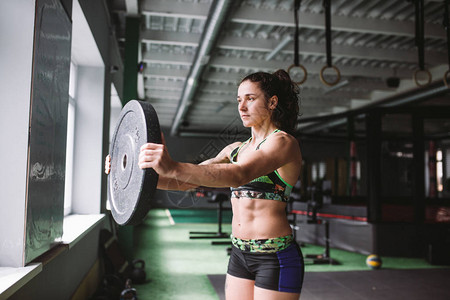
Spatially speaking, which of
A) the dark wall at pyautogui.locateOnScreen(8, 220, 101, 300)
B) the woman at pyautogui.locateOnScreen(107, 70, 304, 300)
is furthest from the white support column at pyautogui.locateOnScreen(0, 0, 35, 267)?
the woman at pyautogui.locateOnScreen(107, 70, 304, 300)

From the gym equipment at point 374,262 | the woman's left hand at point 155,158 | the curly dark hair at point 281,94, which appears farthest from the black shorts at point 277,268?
the gym equipment at point 374,262

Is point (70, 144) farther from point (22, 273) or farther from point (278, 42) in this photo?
point (278, 42)

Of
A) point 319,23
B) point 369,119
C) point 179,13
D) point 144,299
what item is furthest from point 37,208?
point 369,119

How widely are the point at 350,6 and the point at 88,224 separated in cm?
456

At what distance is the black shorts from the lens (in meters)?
1.38

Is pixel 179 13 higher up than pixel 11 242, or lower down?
higher up

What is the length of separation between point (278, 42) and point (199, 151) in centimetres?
279

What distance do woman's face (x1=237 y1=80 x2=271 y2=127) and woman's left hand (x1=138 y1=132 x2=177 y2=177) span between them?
1.69ft

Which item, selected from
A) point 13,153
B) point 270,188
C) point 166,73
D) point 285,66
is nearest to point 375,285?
point 270,188

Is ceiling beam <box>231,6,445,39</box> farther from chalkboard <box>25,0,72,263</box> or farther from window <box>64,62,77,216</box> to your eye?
chalkboard <box>25,0,72,263</box>

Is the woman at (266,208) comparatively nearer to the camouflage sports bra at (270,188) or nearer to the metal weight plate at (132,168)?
the camouflage sports bra at (270,188)

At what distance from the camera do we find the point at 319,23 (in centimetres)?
541

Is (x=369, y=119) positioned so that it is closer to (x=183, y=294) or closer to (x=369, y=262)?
(x=369, y=262)

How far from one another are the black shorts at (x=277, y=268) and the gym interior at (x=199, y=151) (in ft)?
1.23
